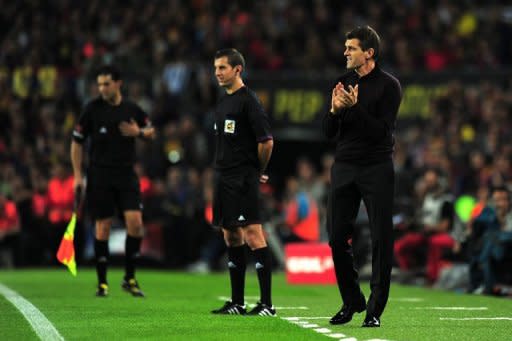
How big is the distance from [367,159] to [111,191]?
507 centimetres

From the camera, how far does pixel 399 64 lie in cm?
2922

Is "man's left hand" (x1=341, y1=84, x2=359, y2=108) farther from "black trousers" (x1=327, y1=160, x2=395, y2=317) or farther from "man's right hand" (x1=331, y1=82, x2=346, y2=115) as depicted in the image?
"black trousers" (x1=327, y1=160, x2=395, y2=317)

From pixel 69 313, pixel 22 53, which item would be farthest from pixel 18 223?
pixel 69 313

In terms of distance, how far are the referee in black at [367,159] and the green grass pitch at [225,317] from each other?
0.55 metres

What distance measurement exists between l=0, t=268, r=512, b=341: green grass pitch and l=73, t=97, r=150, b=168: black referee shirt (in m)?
1.50

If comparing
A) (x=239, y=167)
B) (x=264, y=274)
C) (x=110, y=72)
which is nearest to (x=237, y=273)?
(x=264, y=274)

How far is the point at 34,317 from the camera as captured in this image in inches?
482

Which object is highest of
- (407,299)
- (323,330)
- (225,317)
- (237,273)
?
(237,273)

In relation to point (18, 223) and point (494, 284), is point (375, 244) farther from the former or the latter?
point (18, 223)

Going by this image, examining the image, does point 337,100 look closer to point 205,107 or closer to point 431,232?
point 431,232

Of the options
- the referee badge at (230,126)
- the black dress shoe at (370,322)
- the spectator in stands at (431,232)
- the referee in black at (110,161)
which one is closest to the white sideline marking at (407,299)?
the referee in black at (110,161)

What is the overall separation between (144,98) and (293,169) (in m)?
4.35

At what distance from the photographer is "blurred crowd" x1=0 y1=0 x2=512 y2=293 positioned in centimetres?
2309

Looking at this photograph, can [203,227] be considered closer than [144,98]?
Yes
